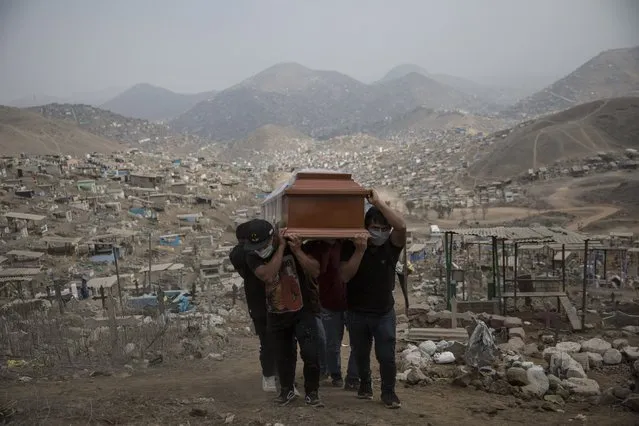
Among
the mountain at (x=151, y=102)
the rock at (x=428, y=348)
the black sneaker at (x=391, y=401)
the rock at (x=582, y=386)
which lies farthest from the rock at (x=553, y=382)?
the mountain at (x=151, y=102)

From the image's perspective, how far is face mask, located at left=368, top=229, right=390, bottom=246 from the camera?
3.69 metres

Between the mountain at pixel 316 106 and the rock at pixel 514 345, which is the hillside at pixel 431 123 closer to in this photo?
the mountain at pixel 316 106

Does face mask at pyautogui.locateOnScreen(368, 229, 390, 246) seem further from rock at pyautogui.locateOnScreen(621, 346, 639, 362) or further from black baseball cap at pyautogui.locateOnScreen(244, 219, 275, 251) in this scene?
rock at pyautogui.locateOnScreen(621, 346, 639, 362)

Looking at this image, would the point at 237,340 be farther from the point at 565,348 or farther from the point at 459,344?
the point at 565,348

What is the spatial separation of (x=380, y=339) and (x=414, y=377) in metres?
1.24

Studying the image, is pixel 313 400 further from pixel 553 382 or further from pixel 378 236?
pixel 553 382

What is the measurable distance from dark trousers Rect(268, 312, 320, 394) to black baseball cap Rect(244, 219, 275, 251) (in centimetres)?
51

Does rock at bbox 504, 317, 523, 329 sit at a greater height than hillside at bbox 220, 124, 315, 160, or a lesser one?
lesser

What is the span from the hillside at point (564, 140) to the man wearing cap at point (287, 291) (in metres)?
33.2

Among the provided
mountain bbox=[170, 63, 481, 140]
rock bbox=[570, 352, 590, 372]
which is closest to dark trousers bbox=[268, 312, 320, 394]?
rock bbox=[570, 352, 590, 372]

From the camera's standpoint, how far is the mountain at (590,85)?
238 ft

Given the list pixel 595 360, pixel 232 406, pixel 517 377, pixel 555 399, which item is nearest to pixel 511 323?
pixel 595 360

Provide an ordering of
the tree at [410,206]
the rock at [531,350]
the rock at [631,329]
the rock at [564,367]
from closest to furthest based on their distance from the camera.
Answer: the rock at [564,367] < the rock at [531,350] < the rock at [631,329] < the tree at [410,206]

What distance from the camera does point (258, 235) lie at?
3527 mm
